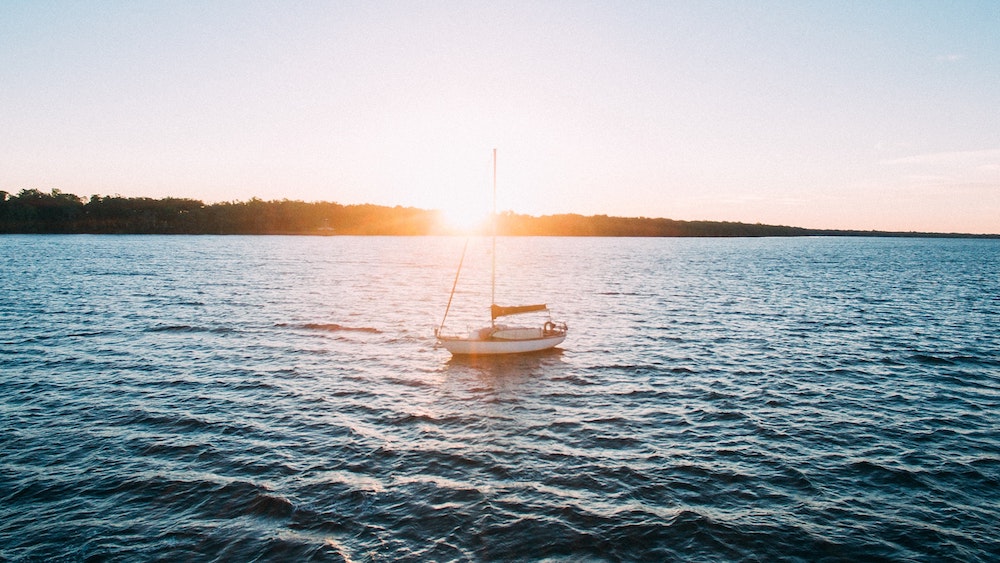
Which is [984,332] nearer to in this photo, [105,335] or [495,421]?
[495,421]

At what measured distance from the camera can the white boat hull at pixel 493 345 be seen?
127ft

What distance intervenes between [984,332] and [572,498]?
49.4 meters

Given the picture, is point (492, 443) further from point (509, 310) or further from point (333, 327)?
point (333, 327)

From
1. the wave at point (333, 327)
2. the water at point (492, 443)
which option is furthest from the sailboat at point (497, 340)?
the wave at point (333, 327)

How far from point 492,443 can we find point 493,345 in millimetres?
15794

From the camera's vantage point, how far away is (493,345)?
129 feet

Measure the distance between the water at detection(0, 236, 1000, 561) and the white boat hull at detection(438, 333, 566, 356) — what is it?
1003 millimetres

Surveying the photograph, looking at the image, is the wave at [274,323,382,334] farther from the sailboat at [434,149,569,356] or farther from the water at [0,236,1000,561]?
the sailboat at [434,149,569,356]

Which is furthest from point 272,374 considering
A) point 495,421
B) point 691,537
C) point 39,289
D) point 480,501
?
point 39,289

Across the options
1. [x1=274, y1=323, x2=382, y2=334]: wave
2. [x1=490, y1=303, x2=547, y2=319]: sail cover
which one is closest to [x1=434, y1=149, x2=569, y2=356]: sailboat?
[x1=490, y1=303, x2=547, y2=319]: sail cover

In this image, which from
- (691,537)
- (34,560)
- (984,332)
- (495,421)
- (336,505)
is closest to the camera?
(34,560)

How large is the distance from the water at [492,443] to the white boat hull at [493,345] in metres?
1.00

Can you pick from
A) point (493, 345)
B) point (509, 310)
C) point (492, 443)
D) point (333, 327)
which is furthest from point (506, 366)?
point (333, 327)

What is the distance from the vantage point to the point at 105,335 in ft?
143
